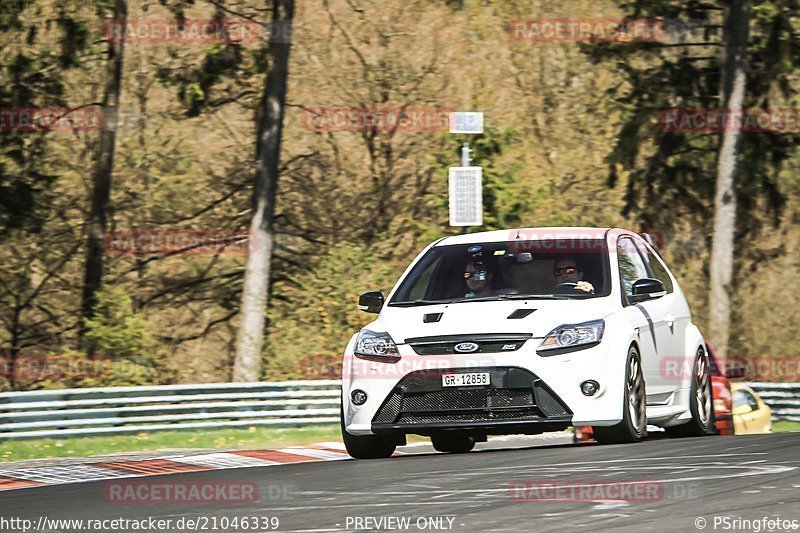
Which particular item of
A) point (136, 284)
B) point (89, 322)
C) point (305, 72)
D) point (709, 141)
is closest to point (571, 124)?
point (709, 141)

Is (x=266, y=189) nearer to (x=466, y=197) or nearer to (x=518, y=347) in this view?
(x=466, y=197)


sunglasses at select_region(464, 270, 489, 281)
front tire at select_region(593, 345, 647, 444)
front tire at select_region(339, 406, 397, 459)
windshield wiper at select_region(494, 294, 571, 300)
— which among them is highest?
sunglasses at select_region(464, 270, 489, 281)

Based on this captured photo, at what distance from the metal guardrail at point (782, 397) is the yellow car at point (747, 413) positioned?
633cm

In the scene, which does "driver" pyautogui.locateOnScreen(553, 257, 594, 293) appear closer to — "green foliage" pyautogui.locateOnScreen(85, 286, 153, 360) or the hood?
the hood

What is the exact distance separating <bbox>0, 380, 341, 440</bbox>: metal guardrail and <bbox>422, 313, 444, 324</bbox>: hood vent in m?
6.32

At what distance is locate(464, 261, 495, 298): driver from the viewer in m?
11.9

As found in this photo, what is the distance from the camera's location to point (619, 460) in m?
9.66

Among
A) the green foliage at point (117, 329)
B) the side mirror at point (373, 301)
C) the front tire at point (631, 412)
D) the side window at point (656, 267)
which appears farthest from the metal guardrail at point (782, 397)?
the side mirror at point (373, 301)

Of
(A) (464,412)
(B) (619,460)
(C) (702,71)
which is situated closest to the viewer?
(B) (619,460)

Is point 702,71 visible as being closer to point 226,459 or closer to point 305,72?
point 305,72

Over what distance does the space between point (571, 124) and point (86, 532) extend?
29.2 metres

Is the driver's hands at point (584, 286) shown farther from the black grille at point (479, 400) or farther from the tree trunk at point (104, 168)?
the tree trunk at point (104, 168)

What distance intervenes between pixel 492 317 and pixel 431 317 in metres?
0.51

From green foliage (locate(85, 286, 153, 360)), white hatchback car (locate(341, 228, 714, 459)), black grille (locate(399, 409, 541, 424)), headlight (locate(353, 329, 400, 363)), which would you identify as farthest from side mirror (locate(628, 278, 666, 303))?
green foliage (locate(85, 286, 153, 360))
